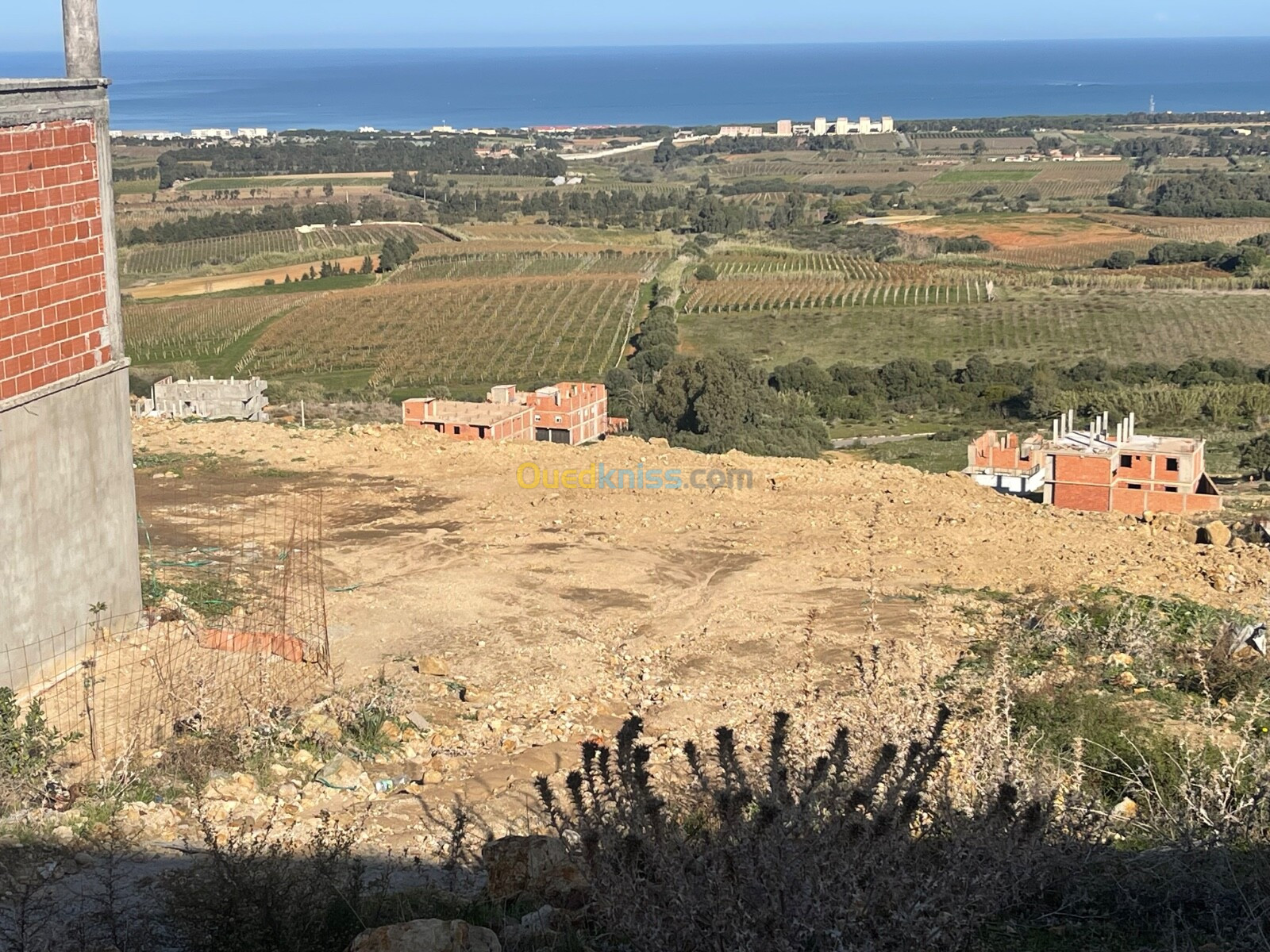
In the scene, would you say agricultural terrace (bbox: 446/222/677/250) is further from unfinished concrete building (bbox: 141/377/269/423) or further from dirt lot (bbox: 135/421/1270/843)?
dirt lot (bbox: 135/421/1270/843)

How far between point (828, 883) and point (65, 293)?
21.3 feet

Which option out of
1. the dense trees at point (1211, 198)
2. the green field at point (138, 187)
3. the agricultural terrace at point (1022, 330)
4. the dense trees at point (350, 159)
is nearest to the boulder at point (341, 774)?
the agricultural terrace at point (1022, 330)

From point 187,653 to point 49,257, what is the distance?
2554 mm

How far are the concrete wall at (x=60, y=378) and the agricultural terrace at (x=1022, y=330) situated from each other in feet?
152

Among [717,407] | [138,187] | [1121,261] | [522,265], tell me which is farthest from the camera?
[138,187]

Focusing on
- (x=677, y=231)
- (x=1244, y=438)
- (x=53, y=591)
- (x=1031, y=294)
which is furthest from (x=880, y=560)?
(x=677, y=231)

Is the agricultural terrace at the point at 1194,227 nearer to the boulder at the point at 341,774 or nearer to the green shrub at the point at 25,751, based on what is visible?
the boulder at the point at 341,774

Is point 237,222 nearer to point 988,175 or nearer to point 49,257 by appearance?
point 988,175

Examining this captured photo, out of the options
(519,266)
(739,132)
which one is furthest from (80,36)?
(739,132)

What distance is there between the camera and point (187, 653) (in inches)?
340

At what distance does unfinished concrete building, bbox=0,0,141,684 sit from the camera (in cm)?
785

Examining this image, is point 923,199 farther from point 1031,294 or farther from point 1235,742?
point 1235,742

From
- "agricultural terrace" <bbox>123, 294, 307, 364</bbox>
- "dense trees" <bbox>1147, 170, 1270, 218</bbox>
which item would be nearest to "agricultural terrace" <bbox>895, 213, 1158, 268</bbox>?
"dense trees" <bbox>1147, 170, 1270, 218</bbox>

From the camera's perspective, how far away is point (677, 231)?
9694 centimetres
